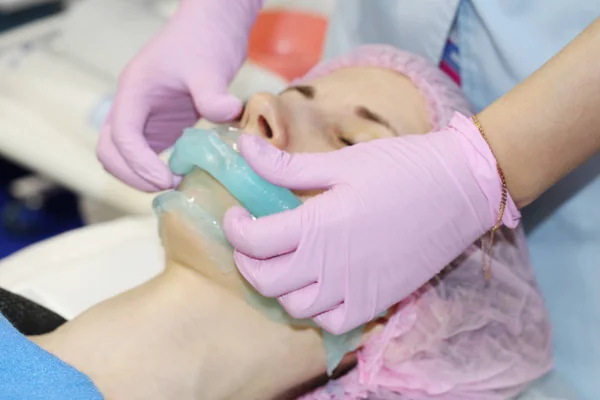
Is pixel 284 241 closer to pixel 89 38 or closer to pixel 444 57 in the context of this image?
pixel 444 57

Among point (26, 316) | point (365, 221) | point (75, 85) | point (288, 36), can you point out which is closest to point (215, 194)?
point (365, 221)

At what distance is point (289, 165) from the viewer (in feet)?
2.86

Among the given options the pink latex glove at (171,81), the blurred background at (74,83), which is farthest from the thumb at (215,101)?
the blurred background at (74,83)

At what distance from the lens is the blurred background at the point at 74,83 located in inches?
71.5

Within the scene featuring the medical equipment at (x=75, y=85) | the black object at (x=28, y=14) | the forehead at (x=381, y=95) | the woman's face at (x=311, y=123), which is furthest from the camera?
the black object at (x=28, y=14)

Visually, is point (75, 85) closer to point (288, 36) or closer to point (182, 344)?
point (288, 36)

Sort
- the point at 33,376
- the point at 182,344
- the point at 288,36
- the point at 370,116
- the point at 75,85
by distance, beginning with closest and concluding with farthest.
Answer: the point at 33,376 → the point at 182,344 → the point at 370,116 → the point at 75,85 → the point at 288,36

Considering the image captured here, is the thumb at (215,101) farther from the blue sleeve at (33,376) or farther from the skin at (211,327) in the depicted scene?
the blue sleeve at (33,376)

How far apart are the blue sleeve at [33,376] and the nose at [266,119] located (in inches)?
16.3

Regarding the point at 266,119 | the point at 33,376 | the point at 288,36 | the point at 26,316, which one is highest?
the point at 266,119

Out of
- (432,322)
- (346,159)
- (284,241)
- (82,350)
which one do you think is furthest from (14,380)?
(432,322)

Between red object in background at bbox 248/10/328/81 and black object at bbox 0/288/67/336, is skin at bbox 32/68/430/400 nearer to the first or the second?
black object at bbox 0/288/67/336

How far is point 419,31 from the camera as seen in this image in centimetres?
127

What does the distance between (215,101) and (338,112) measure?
0.20 metres
